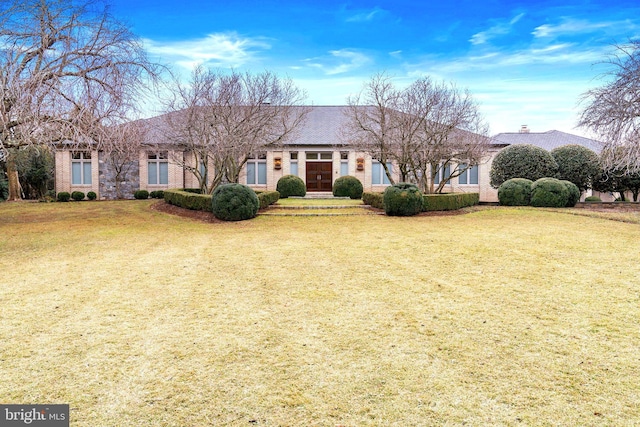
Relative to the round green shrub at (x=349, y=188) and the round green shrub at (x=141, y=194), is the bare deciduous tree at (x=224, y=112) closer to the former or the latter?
the round green shrub at (x=349, y=188)

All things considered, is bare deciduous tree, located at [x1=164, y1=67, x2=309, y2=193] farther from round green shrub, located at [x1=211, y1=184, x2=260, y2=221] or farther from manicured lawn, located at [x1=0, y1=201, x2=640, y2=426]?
manicured lawn, located at [x1=0, y1=201, x2=640, y2=426]

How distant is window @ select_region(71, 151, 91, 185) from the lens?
27703mm

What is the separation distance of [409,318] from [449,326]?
508 millimetres

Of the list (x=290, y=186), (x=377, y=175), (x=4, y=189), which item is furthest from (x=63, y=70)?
(x=4, y=189)

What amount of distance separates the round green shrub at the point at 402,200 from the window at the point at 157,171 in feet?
54.2

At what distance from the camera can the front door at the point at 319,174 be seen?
92.8 ft

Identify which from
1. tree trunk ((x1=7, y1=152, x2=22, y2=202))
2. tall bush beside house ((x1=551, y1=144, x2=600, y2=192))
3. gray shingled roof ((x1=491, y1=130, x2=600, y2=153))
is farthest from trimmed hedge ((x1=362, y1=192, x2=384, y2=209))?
gray shingled roof ((x1=491, y1=130, x2=600, y2=153))

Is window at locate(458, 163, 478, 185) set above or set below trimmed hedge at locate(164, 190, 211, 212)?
above

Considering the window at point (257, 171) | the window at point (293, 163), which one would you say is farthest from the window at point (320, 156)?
the window at point (257, 171)

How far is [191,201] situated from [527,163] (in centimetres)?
1682

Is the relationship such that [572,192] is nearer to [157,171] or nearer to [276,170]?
[276,170]

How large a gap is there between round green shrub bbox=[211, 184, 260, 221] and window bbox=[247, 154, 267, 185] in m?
12.4

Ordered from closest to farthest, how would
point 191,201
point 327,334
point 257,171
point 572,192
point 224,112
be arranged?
point 327,334 < point 191,201 < point 224,112 < point 572,192 < point 257,171

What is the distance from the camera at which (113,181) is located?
1100 inches
